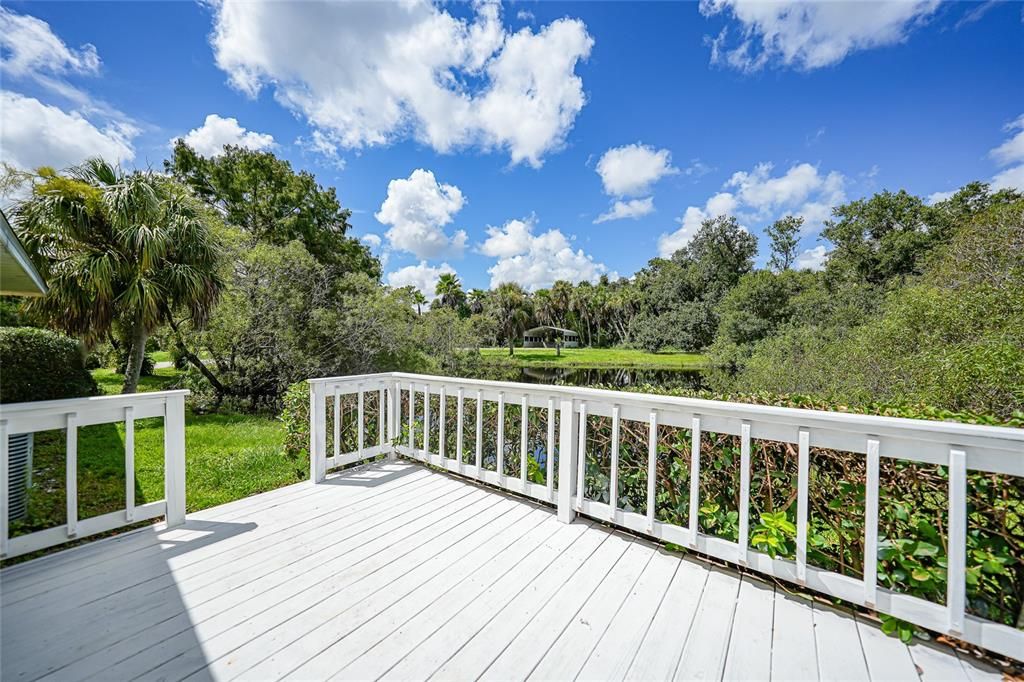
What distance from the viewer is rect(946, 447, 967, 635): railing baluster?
1.43 metres

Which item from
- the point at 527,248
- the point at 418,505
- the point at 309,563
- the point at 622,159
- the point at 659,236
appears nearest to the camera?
the point at 309,563

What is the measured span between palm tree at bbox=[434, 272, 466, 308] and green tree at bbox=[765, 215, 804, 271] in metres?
25.0

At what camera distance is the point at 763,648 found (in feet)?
4.99

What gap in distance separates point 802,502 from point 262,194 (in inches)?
688

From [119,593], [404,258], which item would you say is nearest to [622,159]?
[404,258]

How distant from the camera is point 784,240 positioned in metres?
27.9

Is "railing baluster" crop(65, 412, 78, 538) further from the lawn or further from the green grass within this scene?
the green grass

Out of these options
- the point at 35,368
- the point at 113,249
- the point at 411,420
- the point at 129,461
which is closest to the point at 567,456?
the point at 411,420

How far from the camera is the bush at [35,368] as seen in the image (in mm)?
4035

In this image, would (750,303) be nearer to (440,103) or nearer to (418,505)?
(440,103)

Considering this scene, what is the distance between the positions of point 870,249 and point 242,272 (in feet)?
87.7

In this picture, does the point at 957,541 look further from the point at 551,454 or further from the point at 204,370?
the point at 204,370

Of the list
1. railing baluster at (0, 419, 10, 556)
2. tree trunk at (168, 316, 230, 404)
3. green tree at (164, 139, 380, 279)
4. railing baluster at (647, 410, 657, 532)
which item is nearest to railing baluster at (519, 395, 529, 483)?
railing baluster at (647, 410, 657, 532)

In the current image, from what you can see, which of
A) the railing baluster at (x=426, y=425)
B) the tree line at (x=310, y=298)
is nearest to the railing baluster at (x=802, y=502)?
the tree line at (x=310, y=298)
